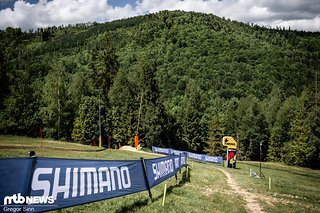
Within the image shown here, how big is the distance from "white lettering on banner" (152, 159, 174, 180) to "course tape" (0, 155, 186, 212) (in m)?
2.86

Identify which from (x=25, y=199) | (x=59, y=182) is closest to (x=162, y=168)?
(x=59, y=182)

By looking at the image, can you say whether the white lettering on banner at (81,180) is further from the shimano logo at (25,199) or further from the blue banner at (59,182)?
the shimano logo at (25,199)

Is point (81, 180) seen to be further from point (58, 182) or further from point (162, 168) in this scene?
point (162, 168)

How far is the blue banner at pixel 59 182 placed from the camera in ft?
26.2

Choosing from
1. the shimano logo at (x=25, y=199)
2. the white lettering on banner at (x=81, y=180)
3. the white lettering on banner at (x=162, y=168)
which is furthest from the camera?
the white lettering on banner at (x=162, y=168)

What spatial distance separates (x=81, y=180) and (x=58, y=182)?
104cm

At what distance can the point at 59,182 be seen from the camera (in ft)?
30.5

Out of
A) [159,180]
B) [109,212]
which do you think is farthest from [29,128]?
[109,212]

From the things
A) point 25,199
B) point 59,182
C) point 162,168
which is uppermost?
point 59,182

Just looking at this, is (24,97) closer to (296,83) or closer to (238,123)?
(238,123)

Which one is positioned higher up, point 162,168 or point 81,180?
point 81,180

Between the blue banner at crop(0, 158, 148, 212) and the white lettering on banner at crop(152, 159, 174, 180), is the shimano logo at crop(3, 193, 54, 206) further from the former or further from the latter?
the white lettering on banner at crop(152, 159, 174, 180)

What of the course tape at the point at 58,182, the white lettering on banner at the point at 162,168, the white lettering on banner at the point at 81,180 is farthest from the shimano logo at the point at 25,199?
the white lettering on banner at the point at 162,168

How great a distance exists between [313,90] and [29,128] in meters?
70.0
